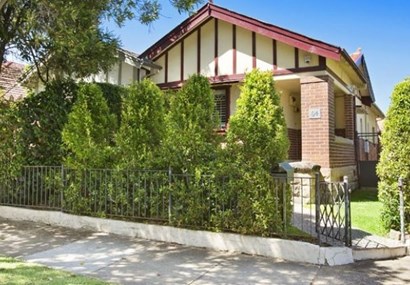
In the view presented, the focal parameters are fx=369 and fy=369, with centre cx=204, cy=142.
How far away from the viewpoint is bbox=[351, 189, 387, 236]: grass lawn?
743 centimetres

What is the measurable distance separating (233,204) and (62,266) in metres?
2.75

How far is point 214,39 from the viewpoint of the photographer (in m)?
12.9

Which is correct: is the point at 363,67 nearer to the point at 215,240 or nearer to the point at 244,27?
the point at 244,27

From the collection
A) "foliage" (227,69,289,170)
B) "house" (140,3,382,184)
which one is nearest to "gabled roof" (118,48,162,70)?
"house" (140,3,382,184)

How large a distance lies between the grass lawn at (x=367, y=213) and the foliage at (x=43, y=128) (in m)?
6.82

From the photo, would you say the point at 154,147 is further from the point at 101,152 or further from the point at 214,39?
the point at 214,39

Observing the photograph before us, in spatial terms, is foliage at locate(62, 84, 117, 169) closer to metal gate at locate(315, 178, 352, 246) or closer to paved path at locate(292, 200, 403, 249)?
paved path at locate(292, 200, 403, 249)

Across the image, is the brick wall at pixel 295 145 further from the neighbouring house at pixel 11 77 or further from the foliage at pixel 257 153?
the neighbouring house at pixel 11 77

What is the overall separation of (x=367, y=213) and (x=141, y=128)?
567 cm

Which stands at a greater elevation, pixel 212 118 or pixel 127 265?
pixel 212 118

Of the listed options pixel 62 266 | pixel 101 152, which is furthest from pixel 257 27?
pixel 62 266

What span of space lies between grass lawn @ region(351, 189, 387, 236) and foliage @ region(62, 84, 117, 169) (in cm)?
541

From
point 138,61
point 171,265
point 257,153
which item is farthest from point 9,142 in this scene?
point 257,153

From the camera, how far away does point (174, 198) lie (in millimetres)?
6629
